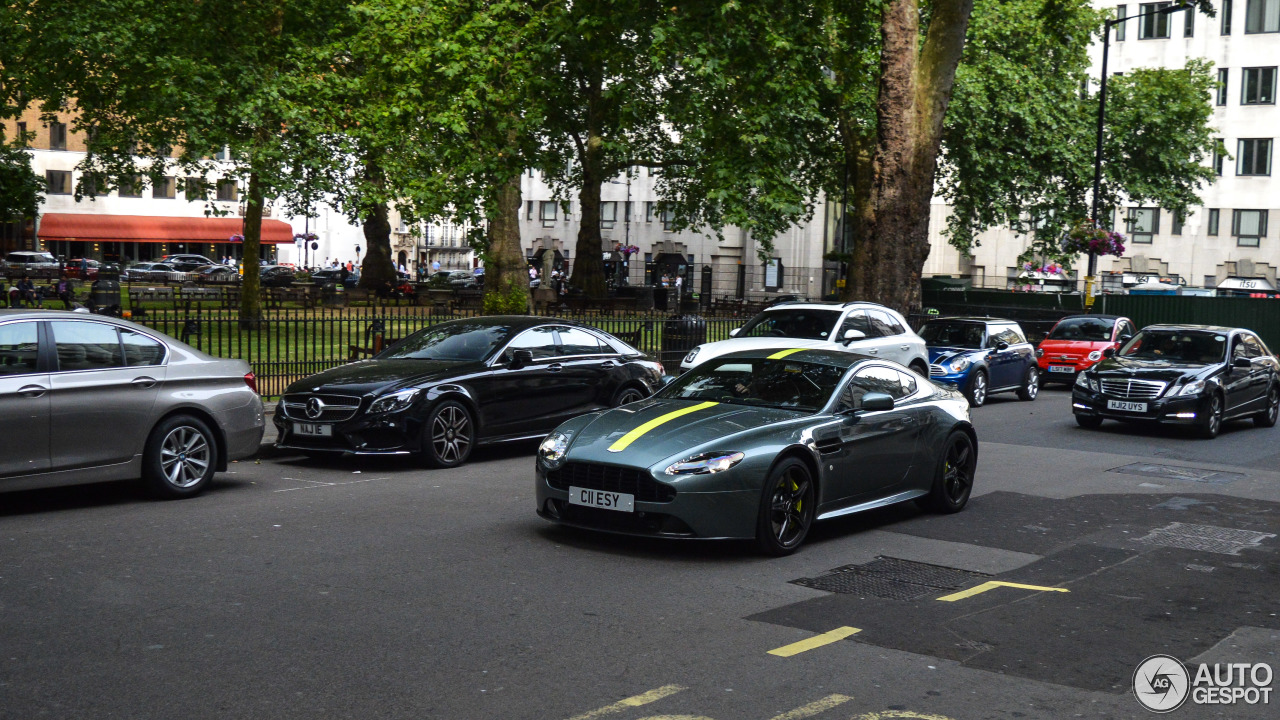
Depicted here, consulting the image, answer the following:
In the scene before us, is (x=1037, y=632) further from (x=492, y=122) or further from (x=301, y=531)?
(x=492, y=122)

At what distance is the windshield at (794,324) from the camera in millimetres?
19016

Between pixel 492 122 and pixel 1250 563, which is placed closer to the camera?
pixel 1250 563

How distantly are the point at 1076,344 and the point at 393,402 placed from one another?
726 inches

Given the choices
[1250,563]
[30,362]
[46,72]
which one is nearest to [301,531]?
[30,362]

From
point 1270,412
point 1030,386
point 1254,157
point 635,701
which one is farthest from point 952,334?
point 1254,157

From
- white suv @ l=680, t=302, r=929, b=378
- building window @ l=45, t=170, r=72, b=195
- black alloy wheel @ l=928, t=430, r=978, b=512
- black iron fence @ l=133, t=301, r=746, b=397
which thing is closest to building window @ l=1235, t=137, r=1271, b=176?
white suv @ l=680, t=302, r=929, b=378

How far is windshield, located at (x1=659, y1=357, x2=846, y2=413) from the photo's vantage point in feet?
30.7

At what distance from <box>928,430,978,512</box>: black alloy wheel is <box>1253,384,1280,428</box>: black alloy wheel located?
34.7ft

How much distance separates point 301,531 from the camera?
8.97m

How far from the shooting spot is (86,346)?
31.5 ft

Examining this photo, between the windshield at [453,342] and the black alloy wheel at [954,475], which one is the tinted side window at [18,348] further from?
the black alloy wheel at [954,475]

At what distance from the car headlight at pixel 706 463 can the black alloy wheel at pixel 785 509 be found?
31 centimetres

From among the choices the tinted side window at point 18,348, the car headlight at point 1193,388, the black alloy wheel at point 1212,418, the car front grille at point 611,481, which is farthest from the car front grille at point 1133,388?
the tinted side window at point 18,348

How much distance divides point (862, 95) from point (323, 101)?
14693 millimetres
